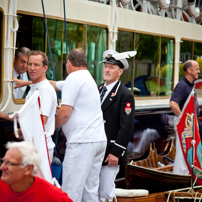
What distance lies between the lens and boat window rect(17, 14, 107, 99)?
5695 millimetres

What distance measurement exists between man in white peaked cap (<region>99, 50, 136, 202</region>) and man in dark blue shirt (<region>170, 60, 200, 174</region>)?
1.63m

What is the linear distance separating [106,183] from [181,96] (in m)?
2.15

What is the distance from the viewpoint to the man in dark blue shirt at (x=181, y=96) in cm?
662

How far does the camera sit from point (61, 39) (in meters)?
6.21

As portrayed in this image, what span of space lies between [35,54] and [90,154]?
107cm

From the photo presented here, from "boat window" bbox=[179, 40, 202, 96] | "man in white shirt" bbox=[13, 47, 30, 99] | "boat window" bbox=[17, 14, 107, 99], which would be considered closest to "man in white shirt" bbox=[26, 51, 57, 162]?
"man in white shirt" bbox=[13, 47, 30, 99]

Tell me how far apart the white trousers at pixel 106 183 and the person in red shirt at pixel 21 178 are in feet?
7.39

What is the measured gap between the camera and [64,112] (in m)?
4.48

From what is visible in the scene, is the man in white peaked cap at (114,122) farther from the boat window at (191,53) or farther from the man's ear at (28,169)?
the boat window at (191,53)

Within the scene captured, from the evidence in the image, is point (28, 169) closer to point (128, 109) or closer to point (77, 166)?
point (77, 166)

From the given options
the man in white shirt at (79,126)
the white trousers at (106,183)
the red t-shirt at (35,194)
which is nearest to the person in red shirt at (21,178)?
the red t-shirt at (35,194)

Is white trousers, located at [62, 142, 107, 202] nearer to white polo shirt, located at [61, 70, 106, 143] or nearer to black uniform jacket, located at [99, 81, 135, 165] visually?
white polo shirt, located at [61, 70, 106, 143]

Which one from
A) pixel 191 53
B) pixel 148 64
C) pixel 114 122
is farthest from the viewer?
pixel 191 53

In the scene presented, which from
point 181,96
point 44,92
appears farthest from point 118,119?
point 181,96
